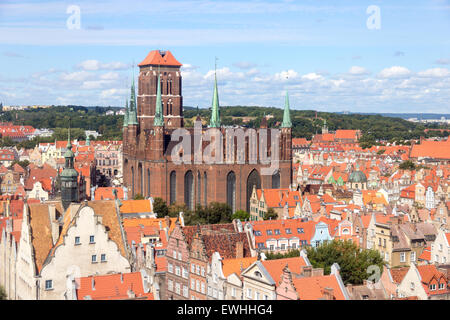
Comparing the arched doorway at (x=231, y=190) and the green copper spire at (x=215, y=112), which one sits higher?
the green copper spire at (x=215, y=112)

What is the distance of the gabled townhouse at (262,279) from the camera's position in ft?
121

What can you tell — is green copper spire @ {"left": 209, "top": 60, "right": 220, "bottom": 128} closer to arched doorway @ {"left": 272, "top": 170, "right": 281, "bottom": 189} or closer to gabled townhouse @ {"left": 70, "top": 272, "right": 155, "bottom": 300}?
arched doorway @ {"left": 272, "top": 170, "right": 281, "bottom": 189}

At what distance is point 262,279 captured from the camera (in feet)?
123

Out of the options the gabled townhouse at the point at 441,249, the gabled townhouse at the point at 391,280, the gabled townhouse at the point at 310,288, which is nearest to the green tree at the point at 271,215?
the gabled townhouse at the point at 441,249

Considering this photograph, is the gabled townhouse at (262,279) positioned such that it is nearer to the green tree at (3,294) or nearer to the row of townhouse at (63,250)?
the row of townhouse at (63,250)

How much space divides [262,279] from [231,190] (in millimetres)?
64294

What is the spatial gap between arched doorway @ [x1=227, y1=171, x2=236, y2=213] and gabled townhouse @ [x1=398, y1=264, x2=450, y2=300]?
2280 inches

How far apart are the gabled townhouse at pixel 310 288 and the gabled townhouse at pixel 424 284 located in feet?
26.5

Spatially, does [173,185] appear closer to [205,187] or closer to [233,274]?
[205,187]

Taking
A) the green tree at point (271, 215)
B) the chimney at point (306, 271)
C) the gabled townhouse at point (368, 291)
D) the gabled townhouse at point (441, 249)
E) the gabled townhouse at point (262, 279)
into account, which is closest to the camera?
the gabled townhouse at point (262, 279)

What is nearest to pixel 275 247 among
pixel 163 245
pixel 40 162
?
pixel 163 245

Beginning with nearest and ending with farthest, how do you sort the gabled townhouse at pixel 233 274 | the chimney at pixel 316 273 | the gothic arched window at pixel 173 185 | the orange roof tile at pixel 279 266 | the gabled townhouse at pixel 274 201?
the orange roof tile at pixel 279 266
the gabled townhouse at pixel 233 274
the chimney at pixel 316 273
the gabled townhouse at pixel 274 201
the gothic arched window at pixel 173 185

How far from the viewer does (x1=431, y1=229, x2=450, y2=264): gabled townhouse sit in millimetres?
54594

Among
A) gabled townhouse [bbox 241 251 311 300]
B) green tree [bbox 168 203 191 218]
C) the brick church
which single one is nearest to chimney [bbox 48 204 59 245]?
gabled townhouse [bbox 241 251 311 300]
